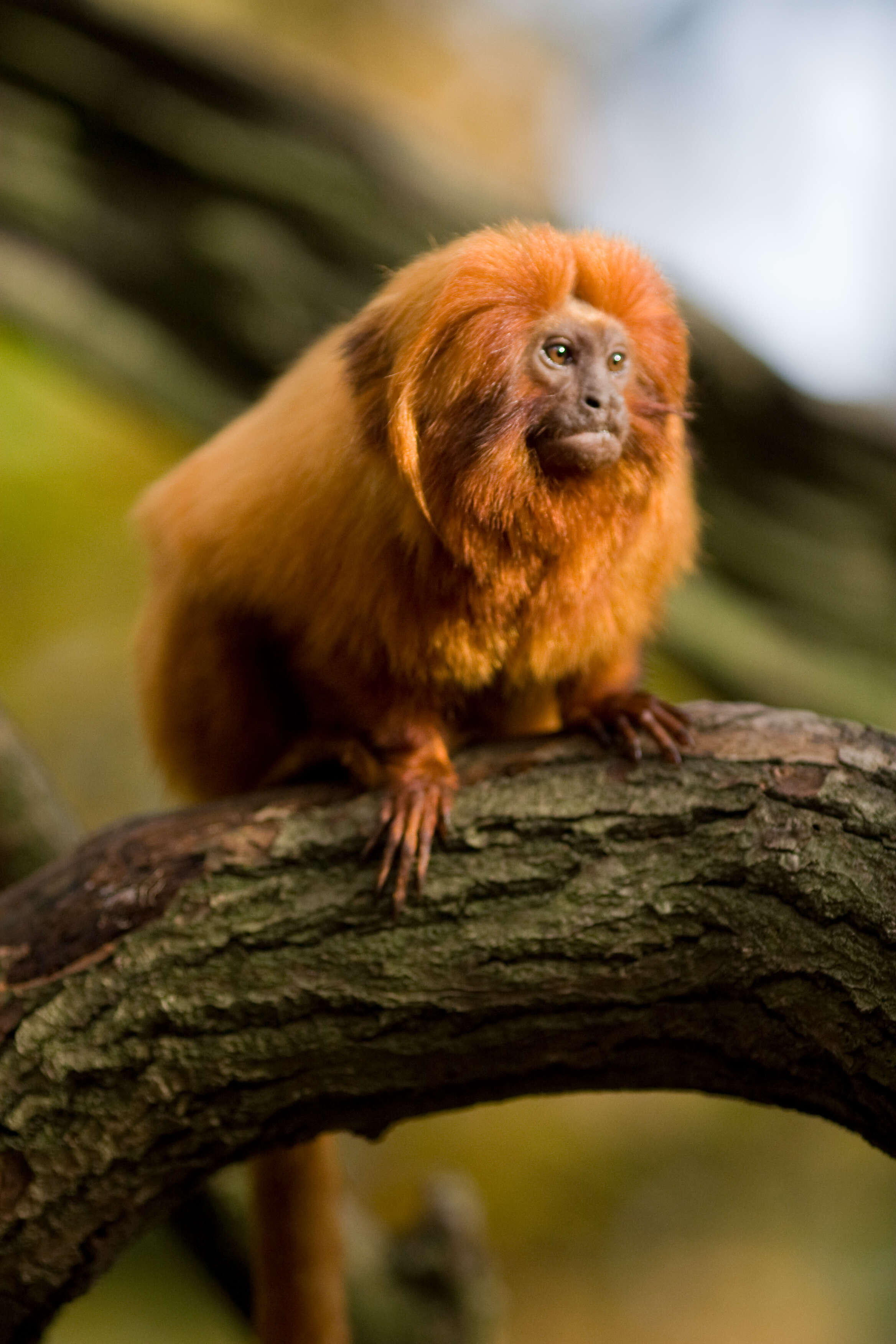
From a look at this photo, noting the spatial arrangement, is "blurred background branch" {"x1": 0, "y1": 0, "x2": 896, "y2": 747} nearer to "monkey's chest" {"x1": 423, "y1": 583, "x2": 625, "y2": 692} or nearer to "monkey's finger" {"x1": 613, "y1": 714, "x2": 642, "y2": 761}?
"monkey's chest" {"x1": 423, "y1": 583, "x2": 625, "y2": 692}

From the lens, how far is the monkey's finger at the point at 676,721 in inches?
80.4

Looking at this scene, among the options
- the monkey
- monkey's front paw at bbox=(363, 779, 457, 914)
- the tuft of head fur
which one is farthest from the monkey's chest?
monkey's front paw at bbox=(363, 779, 457, 914)

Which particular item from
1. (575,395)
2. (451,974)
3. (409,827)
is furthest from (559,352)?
(451,974)

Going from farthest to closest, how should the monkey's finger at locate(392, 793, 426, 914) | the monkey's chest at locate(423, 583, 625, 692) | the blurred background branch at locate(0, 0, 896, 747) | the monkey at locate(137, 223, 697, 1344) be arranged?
the blurred background branch at locate(0, 0, 896, 747) < the monkey's chest at locate(423, 583, 625, 692) < the monkey at locate(137, 223, 697, 1344) < the monkey's finger at locate(392, 793, 426, 914)

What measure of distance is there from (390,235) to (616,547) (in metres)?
2.59

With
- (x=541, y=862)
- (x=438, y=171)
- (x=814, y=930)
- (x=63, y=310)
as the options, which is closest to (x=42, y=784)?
(x=541, y=862)

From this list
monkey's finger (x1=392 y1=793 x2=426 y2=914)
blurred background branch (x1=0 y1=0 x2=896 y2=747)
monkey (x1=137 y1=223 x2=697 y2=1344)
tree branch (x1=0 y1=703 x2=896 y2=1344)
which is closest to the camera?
tree branch (x1=0 y1=703 x2=896 y2=1344)

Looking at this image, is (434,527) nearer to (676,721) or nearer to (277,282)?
(676,721)

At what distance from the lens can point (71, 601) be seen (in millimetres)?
5797

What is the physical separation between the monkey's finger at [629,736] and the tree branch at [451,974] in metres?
0.03

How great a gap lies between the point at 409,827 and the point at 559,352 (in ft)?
2.84

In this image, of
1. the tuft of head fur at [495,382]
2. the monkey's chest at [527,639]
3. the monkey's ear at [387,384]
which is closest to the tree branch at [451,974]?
the monkey's chest at [527,639]

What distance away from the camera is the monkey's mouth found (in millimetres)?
2072

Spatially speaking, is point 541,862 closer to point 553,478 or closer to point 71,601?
point 553,478
